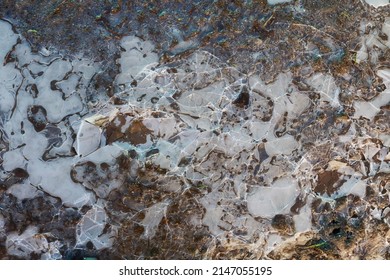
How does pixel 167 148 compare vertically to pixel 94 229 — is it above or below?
above

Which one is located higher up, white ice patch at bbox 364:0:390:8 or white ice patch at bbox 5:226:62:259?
white ice patch at bbox 364:0:390:8

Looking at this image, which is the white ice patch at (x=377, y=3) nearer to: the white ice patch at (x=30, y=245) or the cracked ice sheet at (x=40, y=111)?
the cracked ice sheet at (x=40, y=111)

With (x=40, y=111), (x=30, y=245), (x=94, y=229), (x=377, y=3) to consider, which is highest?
(x=377, y=3)

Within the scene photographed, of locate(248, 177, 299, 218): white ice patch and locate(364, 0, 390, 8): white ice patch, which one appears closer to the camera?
locate(248, 177, 299, 218): white ice patch

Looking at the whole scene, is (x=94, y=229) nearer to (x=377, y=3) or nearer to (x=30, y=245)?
(x=30, y=245)

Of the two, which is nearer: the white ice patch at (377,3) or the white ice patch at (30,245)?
the white ice patch at (30,245)

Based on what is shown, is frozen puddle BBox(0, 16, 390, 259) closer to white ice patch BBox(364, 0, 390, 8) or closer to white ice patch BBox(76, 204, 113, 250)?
white ice patch BBox(76, 204, 113, 250)

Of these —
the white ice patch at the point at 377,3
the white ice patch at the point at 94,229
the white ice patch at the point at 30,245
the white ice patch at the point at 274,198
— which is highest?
the white ice patch at the point at 377,3

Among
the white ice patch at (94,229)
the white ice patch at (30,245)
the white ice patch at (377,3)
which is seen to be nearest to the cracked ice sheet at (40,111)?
the white ice patch at (94,229)

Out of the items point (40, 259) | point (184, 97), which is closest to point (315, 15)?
point (184, 97)

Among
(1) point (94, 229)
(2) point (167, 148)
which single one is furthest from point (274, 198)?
(1) point (94, 229)

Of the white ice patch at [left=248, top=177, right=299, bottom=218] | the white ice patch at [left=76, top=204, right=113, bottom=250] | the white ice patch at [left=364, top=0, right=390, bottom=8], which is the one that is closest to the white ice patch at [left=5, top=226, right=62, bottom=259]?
the white ice patch at [left=76, top=204, right=113, bottom=250]

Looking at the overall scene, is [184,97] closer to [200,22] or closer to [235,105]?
[235,105]
